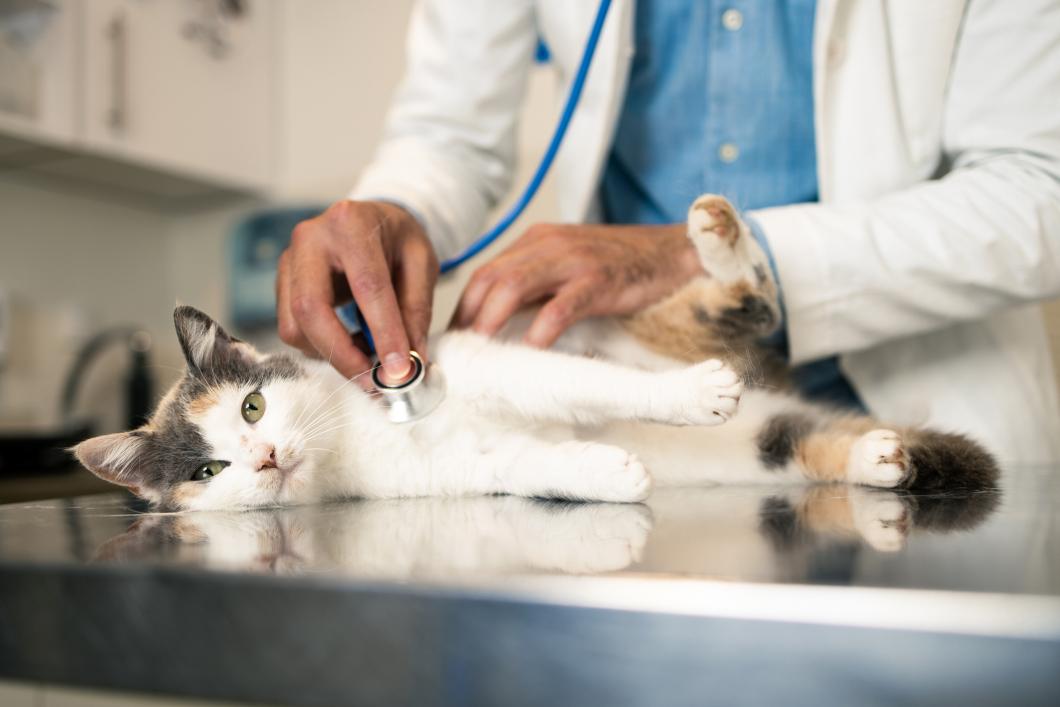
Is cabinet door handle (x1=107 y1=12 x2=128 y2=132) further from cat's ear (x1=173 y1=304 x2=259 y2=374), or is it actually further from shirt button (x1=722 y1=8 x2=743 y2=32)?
shirt button (x1=722 y1=8 x2=743 y2=32)

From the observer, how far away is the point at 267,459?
90 centimetres

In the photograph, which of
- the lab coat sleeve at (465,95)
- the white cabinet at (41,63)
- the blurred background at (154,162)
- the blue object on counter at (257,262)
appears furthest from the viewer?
the blue object on counter at (257,262)

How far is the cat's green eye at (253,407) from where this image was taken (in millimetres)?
958

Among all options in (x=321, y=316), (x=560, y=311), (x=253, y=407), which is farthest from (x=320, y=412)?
(x=560, y=311)

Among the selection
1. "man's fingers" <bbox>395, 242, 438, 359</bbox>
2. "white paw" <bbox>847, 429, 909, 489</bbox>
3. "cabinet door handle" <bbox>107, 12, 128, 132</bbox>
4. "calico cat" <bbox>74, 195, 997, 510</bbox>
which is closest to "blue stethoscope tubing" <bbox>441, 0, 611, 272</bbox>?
"man's fingers" <bbox>395, 242, 438, 359</bbox>

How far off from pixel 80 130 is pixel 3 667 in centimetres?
241

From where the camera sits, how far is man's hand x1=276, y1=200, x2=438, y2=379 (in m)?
0.81

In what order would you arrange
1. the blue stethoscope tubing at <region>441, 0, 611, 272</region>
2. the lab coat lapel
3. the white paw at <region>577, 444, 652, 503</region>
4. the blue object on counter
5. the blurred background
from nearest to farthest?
the white paw at <region>577, 444, 652, 503</region> < the blue stethoscope tubing at <region>441, 0, 611, 272</region> < the lab coat lapel < the blurred background < the blue object on counter

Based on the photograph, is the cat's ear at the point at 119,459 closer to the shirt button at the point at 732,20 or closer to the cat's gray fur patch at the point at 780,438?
the cat's gray fur patch at the point at 780,438

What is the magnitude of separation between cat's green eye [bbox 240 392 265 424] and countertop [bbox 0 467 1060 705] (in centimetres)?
45

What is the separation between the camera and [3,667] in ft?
1.31

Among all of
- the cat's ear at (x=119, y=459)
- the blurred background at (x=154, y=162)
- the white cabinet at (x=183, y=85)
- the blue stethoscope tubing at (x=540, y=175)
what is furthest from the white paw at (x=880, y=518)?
the white cabinet at (x=183, y=85)

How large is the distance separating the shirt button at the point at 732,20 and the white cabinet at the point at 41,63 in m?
2.00

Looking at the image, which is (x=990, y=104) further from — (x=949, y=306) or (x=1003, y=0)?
(x=949, y=306)
